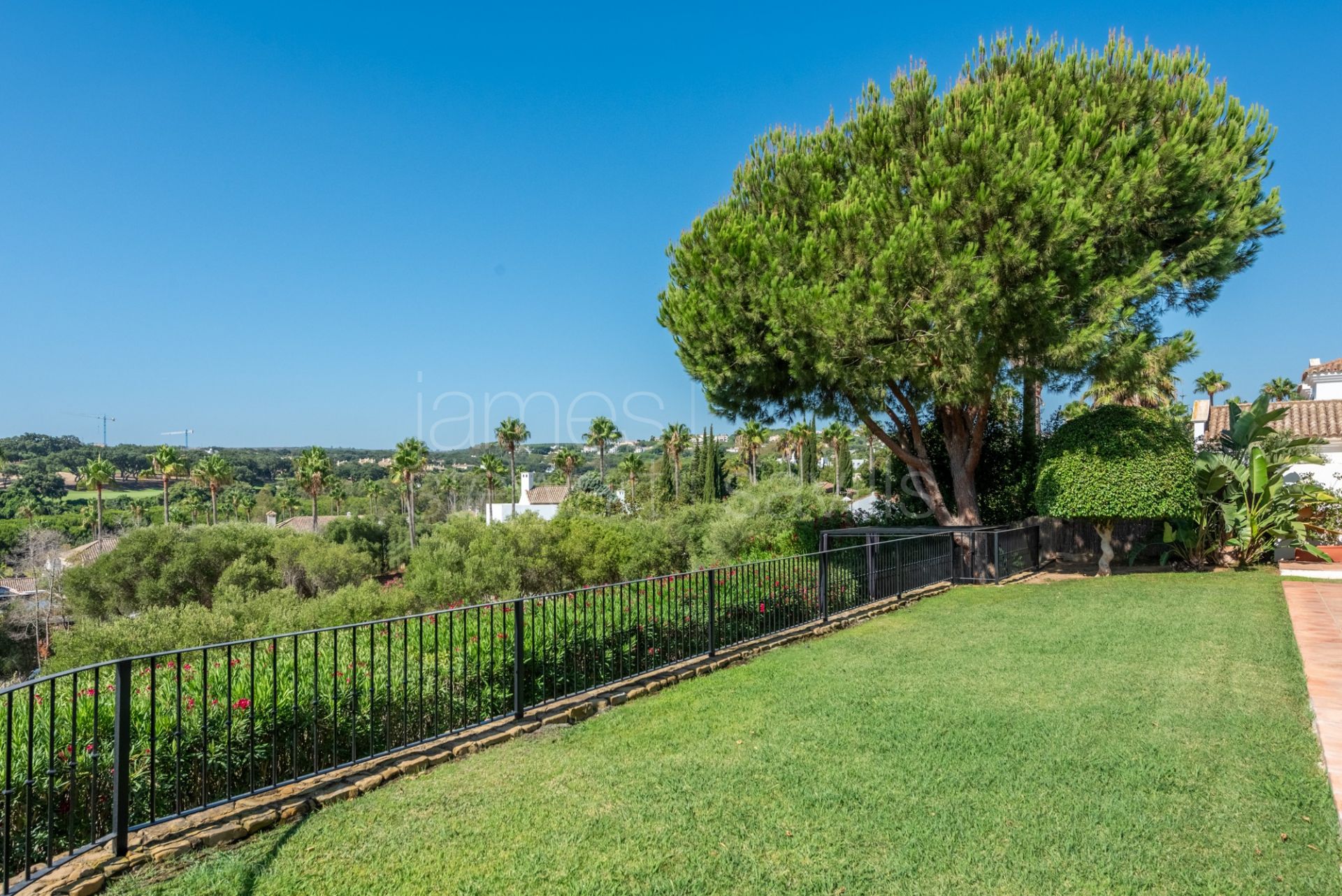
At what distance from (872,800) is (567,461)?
6607cm

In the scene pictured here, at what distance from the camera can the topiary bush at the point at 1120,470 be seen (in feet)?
40.4

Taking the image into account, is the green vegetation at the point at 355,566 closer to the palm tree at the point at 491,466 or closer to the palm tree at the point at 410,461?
the palm tree at the point at 410,461

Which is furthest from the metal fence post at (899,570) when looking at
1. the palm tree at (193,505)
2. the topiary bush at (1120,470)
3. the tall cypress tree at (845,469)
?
the palm tree at (193,505)

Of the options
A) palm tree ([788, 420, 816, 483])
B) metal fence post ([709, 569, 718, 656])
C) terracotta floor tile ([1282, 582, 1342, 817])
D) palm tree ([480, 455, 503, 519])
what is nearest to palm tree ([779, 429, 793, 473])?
palm tree ([788, 420, 816, 483])

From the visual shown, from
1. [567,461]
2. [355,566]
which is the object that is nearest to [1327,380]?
[355,566]

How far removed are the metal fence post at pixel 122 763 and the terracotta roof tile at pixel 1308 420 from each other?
23862 millimetres

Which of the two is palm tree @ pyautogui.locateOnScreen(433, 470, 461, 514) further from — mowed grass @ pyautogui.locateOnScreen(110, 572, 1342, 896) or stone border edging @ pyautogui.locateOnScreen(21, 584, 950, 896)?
mowed grass @ pyautogui.locateOnScreen(110, 572, 1342, 896)

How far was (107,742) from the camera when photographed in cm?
422

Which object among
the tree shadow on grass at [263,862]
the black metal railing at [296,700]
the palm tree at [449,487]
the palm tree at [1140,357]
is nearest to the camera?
the tree shadow on grass at [263,862]

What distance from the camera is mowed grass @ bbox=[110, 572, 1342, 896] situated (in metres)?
3.25

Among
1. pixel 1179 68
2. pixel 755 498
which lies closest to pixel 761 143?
pixel 1179 68

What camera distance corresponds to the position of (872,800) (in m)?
3.97

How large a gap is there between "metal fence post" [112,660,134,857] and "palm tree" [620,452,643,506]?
5498cm

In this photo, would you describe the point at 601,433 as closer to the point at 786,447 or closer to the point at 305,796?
the point at 786,447
